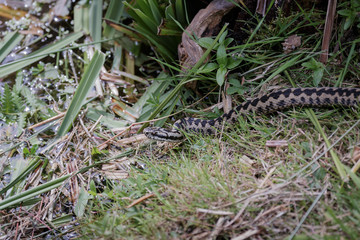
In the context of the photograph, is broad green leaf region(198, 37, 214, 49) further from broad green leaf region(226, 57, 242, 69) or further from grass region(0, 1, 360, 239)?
broad green leaf region(226, 57, 242, 69)

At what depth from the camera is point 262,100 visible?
452 cm

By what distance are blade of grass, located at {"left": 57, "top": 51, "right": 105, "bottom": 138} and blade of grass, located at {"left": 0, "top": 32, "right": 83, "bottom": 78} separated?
67 centimetres

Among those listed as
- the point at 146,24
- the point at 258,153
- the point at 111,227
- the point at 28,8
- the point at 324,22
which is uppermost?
the point at 28,8

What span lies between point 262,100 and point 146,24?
80.5 inches

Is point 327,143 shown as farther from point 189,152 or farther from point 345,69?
point 189,152

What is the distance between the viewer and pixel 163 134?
4605 mm

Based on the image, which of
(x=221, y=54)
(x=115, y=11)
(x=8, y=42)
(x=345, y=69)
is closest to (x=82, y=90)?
(x=115, y=11)

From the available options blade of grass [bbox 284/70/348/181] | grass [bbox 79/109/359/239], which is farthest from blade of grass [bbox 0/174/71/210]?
blade of grass [bbox 284/70/348/181]

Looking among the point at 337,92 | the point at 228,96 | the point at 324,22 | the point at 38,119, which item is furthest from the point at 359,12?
the point at 38,119

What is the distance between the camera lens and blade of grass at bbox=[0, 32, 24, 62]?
5922 mm

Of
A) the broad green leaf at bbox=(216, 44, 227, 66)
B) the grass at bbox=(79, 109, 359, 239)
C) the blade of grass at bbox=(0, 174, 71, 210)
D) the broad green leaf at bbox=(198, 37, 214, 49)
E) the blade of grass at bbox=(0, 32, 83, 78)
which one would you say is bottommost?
the grass at bbox=(79, 109, 359, 239)

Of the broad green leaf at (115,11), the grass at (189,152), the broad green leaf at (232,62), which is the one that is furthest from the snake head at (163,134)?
the broad green leaf at (115,11)

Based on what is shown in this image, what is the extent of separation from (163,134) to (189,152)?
1.73 feet

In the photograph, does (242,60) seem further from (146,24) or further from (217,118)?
(146,24)
